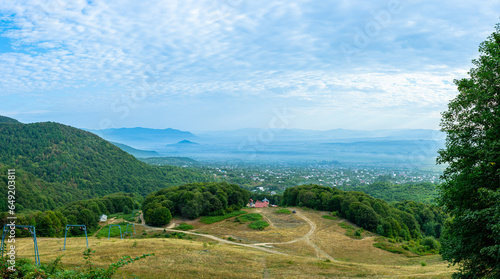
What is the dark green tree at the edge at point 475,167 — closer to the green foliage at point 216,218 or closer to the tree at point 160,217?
the green foliage at point 216,218

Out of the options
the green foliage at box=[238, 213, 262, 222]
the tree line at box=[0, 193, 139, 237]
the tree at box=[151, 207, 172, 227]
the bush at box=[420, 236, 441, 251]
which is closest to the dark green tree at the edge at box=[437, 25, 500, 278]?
the tree line at box=[0, 193, 139, 237]

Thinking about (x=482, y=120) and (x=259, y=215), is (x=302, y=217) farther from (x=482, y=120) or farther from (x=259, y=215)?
(x=482, y=120)

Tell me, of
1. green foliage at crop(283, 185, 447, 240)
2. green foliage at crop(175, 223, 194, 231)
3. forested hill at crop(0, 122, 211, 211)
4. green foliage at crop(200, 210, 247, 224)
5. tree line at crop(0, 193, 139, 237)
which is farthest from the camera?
forested hill at crop(0, 122, 211, 211)

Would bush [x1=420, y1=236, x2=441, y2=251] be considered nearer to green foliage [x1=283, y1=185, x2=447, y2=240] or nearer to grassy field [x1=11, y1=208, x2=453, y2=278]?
green foliage [x1=283, y1=185, x2=447, y2=240]

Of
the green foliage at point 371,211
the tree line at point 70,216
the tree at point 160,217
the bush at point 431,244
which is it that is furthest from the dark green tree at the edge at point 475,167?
the tree at point 160,217

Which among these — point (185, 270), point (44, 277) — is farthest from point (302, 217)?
point (44, 277)

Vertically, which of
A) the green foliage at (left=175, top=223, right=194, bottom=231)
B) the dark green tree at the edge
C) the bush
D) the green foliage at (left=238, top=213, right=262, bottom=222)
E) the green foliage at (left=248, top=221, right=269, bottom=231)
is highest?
the dark green tree at the edge

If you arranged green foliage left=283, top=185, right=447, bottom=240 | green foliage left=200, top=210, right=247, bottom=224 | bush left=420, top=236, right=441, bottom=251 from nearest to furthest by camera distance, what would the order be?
bush left=420, top=236, right=441, bottom=251 < green foliage left=283, top=185, right=447, bottom=240 < green foliage left=200, top=210, right=247, bottom=224
